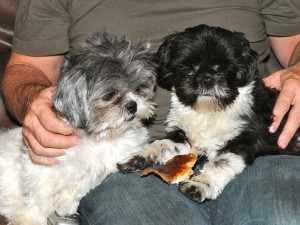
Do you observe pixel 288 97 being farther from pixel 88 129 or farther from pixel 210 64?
pixel 88 129

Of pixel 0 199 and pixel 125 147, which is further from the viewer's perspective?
pixel 0 199

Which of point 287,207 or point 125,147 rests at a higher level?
point 287,207

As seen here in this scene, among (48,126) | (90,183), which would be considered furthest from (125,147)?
(48,126)

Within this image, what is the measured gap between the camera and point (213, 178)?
2.73 m

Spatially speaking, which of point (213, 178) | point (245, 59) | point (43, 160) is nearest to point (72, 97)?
point (43, 160)

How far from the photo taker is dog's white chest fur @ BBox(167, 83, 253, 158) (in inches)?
117

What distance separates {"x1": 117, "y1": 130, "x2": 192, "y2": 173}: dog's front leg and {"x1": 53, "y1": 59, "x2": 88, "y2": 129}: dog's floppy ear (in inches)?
14.4

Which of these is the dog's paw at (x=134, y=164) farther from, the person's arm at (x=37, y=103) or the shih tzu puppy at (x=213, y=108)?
the person's arm at (x=37, y=103)

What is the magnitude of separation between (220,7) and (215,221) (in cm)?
131

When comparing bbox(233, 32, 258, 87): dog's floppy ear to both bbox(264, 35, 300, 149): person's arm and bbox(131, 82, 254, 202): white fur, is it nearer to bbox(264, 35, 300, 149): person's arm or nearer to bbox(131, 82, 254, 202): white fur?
bbox(131, 82, 254, 202): white fur

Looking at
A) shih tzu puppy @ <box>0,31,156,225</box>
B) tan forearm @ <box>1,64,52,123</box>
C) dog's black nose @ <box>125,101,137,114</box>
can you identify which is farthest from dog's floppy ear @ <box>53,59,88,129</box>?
tan forearm @ <box>1,64,52,123</box>

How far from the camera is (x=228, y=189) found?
275 centimetres

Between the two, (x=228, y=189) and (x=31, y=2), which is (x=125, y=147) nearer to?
(x=228, y=189)

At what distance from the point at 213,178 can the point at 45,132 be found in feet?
3.11
